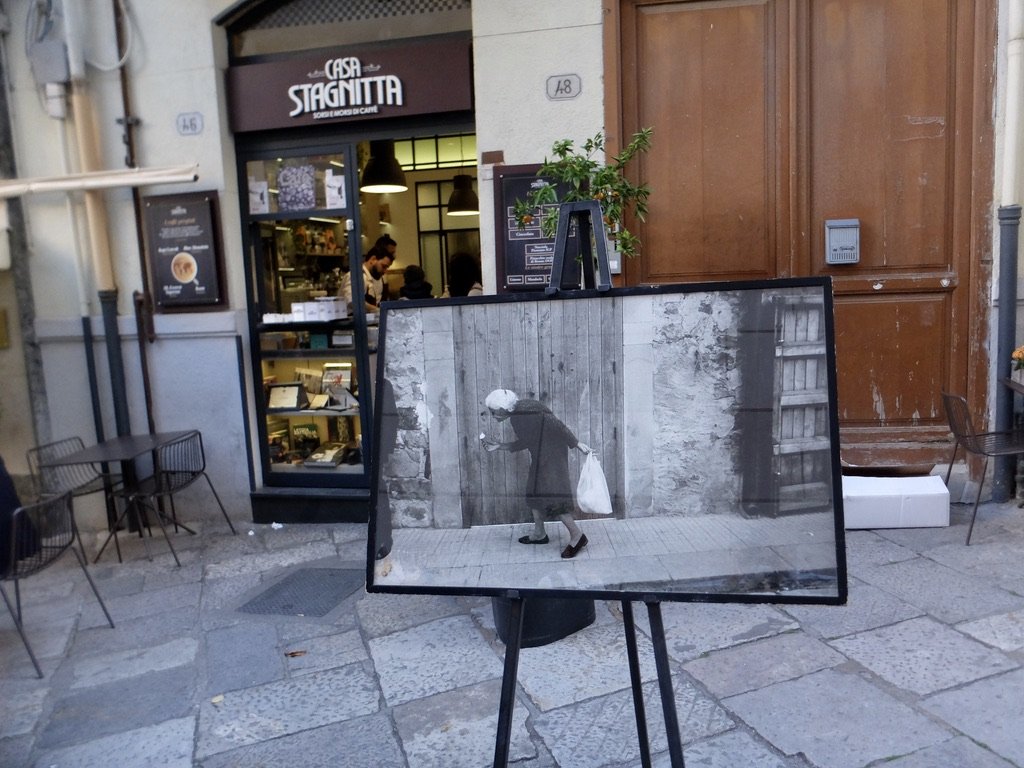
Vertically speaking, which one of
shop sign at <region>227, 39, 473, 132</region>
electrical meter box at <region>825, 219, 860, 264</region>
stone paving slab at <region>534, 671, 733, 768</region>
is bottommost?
stone paving slab at <region>534, 671, 733, 768</region>

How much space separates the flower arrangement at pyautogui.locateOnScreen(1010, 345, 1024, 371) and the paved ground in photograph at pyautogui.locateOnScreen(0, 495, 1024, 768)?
1.02 metres

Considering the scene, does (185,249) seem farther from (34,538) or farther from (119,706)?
(119,706)

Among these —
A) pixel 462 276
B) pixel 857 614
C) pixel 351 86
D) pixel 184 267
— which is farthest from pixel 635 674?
pixel 462 276

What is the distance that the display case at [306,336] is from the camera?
21.4 feet

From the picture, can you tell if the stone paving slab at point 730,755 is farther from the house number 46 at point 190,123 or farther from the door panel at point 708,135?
the house number 46 at point 190,123

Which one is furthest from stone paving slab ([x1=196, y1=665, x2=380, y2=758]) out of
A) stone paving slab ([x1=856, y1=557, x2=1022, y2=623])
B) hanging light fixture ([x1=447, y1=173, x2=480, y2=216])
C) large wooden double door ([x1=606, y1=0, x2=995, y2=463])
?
hanging light fixture ([x1=447, y1=173, x2=480, y2=216])

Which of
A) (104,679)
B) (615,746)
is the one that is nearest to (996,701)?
(615,746)

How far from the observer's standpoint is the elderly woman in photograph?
7.27 feet

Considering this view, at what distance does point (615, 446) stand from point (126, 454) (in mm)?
4432

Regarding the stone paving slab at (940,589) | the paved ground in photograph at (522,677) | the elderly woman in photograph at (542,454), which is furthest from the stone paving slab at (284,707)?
the stone paving slab at (940,589)

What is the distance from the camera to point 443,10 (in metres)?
6.11

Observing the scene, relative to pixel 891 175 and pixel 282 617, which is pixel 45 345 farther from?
pixel 891 175

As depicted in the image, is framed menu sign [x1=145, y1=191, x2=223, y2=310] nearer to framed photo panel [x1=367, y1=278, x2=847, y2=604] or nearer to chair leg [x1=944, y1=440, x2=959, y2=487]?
framed photo panel [x1=367, y1=278, x2=847, y2=604]

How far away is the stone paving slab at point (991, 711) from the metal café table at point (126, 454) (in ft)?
15.1
